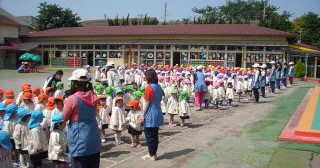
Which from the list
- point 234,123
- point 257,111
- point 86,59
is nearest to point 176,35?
point 86,59

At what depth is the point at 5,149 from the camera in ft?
13.6

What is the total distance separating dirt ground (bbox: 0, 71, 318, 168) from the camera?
597cm

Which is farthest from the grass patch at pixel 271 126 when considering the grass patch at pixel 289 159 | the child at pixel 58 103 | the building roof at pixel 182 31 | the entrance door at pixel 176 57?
the entrance door at pixel 176 57

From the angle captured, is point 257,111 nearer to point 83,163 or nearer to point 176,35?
point 83,163

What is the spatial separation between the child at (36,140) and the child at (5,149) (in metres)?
1.02

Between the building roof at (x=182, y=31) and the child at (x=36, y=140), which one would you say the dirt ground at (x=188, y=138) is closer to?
the child at (x=36, y=140)

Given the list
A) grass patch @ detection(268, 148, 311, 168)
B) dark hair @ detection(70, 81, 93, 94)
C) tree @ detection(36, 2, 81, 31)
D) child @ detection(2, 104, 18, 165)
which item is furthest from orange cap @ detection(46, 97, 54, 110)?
tree @ detection(36, 2, 81, 31)

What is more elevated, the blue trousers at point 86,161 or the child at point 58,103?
the child at point 58,103

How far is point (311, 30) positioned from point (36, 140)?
4714 cm

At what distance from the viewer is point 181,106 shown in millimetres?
8727

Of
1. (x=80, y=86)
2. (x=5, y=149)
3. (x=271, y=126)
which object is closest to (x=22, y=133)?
(x=5, y=149)

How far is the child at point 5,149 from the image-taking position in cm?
400

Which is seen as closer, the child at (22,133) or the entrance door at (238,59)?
the child at (22,133)

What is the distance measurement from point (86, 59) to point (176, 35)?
11.0m
